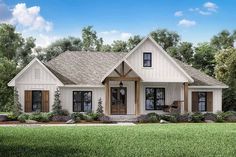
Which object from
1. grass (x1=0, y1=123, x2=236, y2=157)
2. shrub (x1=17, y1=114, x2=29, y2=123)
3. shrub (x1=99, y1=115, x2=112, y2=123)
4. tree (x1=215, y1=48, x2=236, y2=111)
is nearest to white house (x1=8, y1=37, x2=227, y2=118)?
shrub (x1=99, y1=115, x2=112, y2=123)

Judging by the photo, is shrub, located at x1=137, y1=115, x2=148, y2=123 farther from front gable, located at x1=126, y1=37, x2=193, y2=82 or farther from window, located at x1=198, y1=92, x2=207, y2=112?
window, located at x1=198, y1=92, x2=207, y2=112

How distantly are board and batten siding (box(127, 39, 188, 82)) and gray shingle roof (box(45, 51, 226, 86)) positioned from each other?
2.49 meters

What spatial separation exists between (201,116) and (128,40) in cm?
3033

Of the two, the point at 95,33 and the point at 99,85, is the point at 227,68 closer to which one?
the point at 99,85

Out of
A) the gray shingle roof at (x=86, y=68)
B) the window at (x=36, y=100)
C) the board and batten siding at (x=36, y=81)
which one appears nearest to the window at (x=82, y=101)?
the gray shingle roof at (x=86, y=68)

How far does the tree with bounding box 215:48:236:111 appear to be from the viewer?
4288 cm

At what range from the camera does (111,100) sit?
121ft

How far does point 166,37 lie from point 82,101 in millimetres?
31655

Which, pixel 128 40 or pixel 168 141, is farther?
pixel 128 40

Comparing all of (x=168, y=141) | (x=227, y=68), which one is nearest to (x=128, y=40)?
(x=227, y=68)

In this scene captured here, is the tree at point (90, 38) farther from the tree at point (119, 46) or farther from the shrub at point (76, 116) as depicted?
the shrub at point (76, 116)

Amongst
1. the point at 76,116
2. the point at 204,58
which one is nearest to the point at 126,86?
the point at 76,116

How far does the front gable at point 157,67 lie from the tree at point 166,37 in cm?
2933

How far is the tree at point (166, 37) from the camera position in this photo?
65438mm
